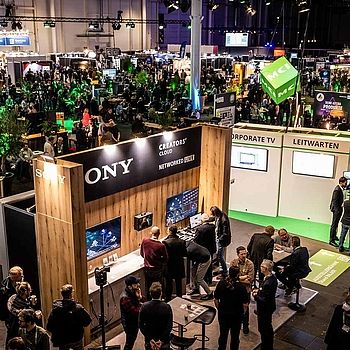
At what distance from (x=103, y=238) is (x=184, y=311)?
1.79 metres

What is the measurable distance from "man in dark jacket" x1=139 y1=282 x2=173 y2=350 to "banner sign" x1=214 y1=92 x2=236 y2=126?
7701mm

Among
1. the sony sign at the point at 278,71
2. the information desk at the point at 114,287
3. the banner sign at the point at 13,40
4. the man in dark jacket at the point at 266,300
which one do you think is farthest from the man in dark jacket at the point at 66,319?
the banner sign at the point at 13,40

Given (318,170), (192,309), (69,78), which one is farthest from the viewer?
(69,78)

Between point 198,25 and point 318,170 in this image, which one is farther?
point 198,25

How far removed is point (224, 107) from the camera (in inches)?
496

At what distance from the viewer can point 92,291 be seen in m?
6.24

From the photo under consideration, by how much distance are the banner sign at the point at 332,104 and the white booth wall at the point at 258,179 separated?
22.8ft

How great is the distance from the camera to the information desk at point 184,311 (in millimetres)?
5285

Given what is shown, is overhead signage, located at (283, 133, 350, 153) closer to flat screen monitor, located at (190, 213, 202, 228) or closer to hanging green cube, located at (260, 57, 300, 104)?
hanging green cube, located at (260, 57, 300, 104)

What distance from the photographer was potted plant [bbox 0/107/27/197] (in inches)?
403

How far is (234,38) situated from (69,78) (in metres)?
13.5

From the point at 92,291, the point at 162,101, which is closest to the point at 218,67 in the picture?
the point at 162,101

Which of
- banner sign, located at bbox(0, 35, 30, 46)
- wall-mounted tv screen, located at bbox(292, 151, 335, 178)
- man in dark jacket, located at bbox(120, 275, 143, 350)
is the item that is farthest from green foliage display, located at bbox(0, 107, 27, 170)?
banner sign, located at bbox(0, 35, 30, 46)

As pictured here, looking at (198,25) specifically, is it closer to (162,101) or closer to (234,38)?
(162,101)
